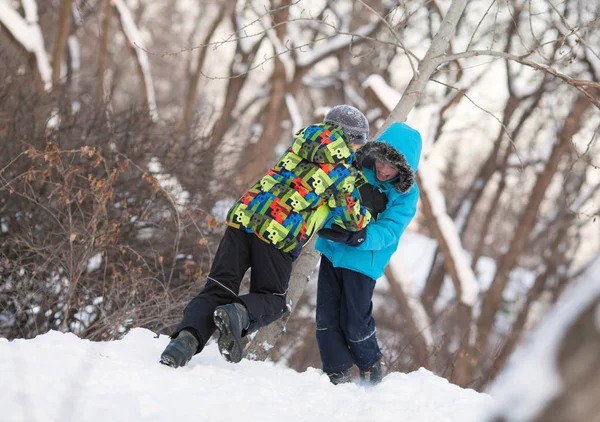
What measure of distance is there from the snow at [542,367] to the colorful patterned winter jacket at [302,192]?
224 cm

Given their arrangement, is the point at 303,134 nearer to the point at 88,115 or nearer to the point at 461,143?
the point at 88,115

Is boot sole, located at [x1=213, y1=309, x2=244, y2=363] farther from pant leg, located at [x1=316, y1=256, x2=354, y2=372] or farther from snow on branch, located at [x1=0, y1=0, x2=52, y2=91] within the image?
snow on branch, located at [x1=0, y1=0, x2=52, y2=91]

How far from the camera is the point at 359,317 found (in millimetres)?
3658

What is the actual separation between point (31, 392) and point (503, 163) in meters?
13.9

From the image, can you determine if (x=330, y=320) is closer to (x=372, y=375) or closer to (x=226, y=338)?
(x=372, y=375)

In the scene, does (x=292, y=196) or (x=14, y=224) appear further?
(x=14, y=224)

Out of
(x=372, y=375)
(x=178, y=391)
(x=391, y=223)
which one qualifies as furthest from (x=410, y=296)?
(x=178, y=391)

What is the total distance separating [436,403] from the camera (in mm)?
3125

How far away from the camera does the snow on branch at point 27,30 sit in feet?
25.6

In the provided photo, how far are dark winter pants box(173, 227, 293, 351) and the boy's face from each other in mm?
739

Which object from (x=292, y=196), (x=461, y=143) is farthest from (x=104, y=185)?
(x=461, y=143)

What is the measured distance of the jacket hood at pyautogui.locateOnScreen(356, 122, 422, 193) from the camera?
3543 millimetres

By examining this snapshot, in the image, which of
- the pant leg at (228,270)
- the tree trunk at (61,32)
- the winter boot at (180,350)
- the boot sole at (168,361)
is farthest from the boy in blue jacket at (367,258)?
the tree trunk at (61,32)

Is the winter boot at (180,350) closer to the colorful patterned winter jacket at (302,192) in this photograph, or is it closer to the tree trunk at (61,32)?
the colorful patterned winter jacket at (302,192)
